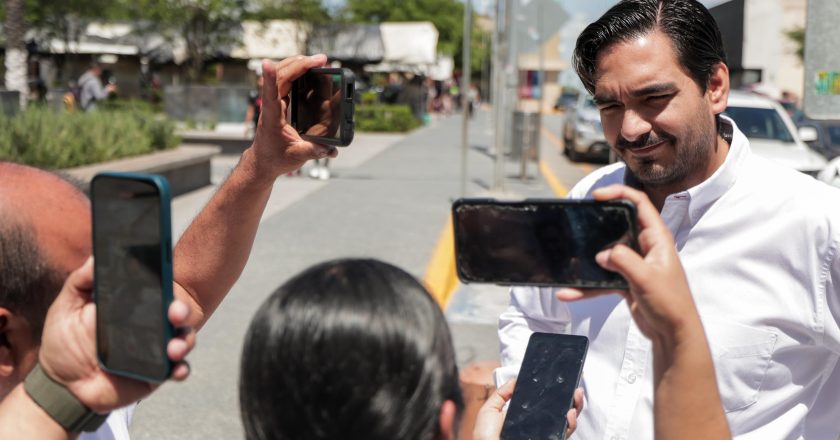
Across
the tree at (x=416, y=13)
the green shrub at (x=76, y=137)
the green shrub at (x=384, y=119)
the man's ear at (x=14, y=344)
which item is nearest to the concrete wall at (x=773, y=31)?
the green shrub at (x=384, y=119)

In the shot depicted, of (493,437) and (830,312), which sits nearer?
(493,437)

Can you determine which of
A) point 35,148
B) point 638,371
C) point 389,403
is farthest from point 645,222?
point 35,148

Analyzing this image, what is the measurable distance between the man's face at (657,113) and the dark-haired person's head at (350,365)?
1.11 m

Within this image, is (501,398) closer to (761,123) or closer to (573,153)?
(761,123)

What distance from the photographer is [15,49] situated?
1808cm

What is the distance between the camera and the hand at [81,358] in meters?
1.49

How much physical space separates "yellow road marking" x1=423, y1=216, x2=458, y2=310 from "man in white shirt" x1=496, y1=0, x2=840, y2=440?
224 inches

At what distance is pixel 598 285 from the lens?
1.42 metres

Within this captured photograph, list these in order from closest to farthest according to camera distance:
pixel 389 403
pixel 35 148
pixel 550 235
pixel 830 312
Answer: pixel 389 403, pixel 550 235, pixel 830 312, pixel 35 148

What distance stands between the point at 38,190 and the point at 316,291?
615 millimetres

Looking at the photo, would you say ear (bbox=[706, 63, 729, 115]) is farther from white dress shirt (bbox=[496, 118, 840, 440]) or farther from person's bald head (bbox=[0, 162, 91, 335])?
person's bald head (bbox=[0, 162, 91, 335])

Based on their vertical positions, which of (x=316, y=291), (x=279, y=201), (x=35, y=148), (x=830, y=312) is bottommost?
(x=279, y=201)

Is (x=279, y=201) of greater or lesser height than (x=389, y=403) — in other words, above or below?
below

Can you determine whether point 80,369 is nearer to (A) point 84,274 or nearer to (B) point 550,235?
(A) point 84,274
